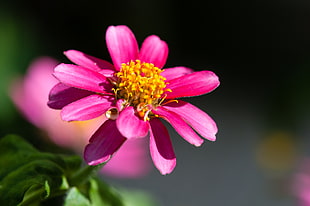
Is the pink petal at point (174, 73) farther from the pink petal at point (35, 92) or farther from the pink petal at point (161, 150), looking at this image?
the pink petal at point (35, 92)

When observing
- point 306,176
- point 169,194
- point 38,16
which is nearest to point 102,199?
point 306,176

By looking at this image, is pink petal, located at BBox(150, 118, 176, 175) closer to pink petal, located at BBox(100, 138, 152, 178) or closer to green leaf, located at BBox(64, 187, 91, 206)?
green leaf, located at BBox(64, 187, 91, 206)

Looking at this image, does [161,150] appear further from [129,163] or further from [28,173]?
[129,163]

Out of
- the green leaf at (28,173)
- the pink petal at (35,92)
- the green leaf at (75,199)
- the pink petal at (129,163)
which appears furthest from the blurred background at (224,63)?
the green leaf at (75,199)

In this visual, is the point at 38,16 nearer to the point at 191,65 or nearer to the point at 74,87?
the point at 191,65

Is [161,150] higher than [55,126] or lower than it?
higher

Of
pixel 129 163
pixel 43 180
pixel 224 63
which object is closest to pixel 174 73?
pixel 43 180
